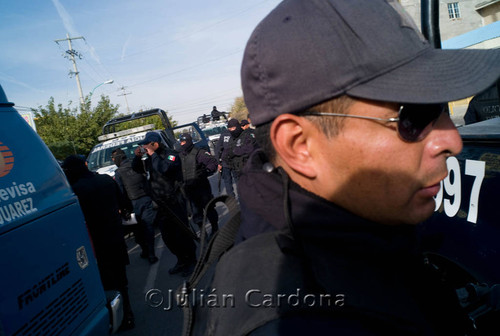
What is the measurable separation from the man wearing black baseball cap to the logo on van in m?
1.57

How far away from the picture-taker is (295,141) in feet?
2.99

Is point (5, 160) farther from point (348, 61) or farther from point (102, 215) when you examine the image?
point (348, 61)

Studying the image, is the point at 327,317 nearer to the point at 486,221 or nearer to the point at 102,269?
the point at 486,221

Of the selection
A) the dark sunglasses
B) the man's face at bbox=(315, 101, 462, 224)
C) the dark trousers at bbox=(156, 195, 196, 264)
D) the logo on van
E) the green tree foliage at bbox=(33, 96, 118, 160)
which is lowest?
the dark trousers at bbox=(156, 195, 196, 264)

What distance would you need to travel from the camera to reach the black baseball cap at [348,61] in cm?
82

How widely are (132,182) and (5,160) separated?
360cm

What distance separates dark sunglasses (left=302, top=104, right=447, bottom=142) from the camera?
0.86m

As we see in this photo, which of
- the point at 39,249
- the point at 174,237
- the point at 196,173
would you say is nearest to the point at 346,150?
the point at 39,249

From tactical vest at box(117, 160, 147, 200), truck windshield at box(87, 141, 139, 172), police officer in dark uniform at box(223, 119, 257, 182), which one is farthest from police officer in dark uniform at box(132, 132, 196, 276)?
truck windshield at box(87, 141, 139, 172)

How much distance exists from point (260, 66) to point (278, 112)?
0.14 metres

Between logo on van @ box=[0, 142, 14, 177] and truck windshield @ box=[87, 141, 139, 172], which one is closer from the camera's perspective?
logo on van @ box=[0, 142, 14, 177]

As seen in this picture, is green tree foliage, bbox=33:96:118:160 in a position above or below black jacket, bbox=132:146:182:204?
above

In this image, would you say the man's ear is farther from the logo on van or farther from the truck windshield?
the truck windshield

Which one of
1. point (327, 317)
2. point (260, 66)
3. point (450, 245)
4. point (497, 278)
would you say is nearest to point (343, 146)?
point (260, 66)
